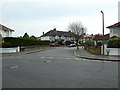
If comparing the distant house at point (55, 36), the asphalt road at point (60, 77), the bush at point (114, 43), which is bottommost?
the asphalt road at point (60, 77)

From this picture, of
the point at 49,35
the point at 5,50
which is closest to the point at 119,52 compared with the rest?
the point at 5,50

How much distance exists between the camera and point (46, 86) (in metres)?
5.30

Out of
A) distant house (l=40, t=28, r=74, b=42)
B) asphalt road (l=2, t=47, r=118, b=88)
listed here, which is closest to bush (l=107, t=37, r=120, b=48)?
asphalt road (l=2, t=47, r=118, b=88)

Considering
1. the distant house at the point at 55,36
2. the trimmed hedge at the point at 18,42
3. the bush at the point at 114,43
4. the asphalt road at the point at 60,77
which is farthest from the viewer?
the distant house at the point at 55,36

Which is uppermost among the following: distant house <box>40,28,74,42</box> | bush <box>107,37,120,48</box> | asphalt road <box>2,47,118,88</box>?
distant house <box>40,28,74,42</box>

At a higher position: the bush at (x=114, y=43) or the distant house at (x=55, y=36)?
the distant house at (x=55, y=36)

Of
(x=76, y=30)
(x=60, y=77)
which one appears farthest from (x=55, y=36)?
(x=60, y=77)

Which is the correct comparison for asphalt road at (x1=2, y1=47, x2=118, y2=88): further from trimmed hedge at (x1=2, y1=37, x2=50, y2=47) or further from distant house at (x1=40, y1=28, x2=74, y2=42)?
distant house at (x1=40, y1=28, x2=74, y2=42)

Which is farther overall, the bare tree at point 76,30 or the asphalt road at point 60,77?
the bare tree at point 76,30

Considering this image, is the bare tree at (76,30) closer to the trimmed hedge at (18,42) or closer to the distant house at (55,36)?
the trimmed hedge at (18,42)

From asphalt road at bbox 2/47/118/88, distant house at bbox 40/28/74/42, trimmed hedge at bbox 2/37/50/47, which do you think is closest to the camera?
asphalt road at bbox 2/47/118/88

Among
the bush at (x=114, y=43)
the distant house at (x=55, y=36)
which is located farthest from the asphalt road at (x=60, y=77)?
the distant house at (x=55, y=36)

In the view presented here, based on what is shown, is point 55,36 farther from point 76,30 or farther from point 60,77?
point 60,77

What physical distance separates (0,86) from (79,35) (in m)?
34.9
